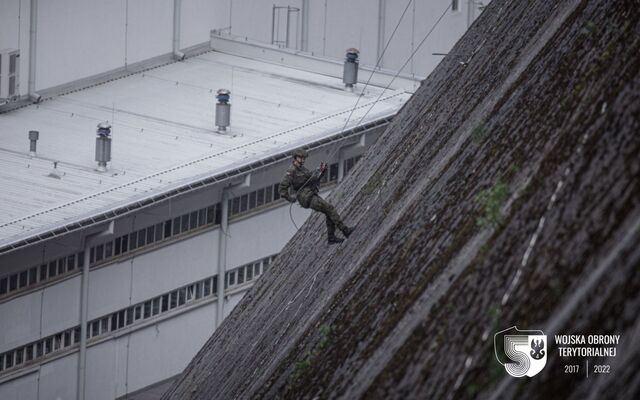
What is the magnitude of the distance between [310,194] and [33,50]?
84.8ft

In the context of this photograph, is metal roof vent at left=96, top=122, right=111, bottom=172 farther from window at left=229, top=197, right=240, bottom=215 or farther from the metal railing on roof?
window at left=229, top=197, right=240, bottom=215

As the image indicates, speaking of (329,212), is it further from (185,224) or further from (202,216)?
(202,216)

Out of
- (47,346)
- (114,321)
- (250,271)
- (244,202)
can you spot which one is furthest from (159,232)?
(47,346)

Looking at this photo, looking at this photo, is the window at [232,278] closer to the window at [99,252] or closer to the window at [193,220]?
the window at [193,220]

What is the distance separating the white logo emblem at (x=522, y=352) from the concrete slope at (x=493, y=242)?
0.07 meters

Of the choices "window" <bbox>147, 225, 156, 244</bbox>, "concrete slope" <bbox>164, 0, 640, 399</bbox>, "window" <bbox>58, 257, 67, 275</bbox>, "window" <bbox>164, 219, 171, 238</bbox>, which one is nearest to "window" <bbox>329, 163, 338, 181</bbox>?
"window" <bbox>164, 219, 171, 238</bbox>

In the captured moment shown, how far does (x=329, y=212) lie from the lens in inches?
764

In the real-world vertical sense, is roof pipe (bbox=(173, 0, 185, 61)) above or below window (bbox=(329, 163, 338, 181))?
above

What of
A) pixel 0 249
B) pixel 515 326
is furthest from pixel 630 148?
pixel 0 249

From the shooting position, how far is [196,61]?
160ft

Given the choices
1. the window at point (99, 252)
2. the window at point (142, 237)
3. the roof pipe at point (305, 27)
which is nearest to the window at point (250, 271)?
the window at point (142, 237)

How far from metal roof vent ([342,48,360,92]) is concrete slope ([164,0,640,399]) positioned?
25.0m

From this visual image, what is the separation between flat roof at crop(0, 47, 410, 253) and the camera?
3512 cm

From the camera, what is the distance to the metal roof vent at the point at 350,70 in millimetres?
45500
